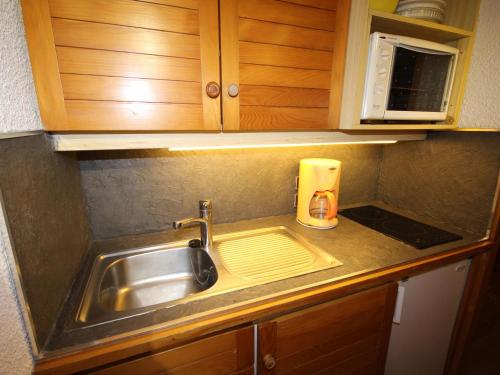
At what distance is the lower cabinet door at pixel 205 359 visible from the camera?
2.10 ft

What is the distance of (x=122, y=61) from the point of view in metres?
0.67

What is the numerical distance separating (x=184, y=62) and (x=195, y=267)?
0.82 metres

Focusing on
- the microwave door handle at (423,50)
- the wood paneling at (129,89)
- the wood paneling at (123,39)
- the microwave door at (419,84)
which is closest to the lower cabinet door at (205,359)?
the wood paneling at (129,89)

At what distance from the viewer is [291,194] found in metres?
1.41

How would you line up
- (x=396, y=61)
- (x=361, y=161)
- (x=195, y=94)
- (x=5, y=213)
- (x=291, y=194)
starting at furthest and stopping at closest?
1. (x=361, y=161)
2. (x=291, y=194)
3. (x=396, y=61)
4. (x=195, y=94)
5. (x=5, y=213)

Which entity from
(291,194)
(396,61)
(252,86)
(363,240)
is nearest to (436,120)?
(396,61)

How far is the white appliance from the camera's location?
1012 mm

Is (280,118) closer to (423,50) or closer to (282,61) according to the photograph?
(282,61)

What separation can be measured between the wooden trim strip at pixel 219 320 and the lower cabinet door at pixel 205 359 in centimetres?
4

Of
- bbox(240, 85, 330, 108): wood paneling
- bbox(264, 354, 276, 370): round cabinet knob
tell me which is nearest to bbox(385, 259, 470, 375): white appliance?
bbox(264, 354, 276, 370): round cabinet knob

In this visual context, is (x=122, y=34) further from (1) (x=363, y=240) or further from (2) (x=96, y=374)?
(1) (x=363, y=240)

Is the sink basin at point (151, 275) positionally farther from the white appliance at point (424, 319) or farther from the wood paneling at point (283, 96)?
the white appliance at point (424, 319)

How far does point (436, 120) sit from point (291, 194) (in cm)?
75

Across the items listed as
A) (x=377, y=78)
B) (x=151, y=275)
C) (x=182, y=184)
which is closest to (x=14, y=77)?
(x=182, y=184)
